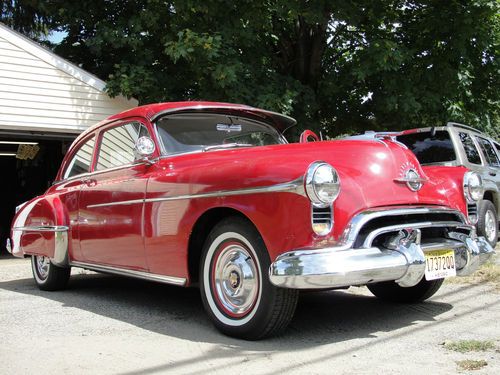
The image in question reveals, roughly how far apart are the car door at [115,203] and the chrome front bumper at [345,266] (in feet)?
5.52

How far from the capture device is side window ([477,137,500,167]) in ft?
31.2

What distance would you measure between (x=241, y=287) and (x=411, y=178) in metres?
1.44

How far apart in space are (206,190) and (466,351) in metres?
2.04

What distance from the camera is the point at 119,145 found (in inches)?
217

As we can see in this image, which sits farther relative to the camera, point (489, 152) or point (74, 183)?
point (489, 152)

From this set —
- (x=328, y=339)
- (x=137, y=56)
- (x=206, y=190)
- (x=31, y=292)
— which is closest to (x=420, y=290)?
(x=328, y=339)

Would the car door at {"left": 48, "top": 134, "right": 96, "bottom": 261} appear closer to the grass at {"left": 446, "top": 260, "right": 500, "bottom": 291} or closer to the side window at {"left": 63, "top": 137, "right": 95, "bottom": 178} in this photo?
the side window at {"left": 63, "top": 137, "right": 95, "bottom": 178}

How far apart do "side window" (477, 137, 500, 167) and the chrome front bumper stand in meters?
6.42

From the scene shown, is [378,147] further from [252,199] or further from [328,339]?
[328,339]

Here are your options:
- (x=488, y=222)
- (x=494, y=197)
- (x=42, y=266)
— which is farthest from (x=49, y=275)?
(x=494, y=197)

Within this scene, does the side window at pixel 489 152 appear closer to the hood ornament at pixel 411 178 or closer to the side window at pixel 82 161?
the hood ornament at pixel 411 178

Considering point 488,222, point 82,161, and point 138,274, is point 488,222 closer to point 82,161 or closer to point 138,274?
point 138,274

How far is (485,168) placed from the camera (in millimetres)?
9102

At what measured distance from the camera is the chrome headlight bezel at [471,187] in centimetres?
475
